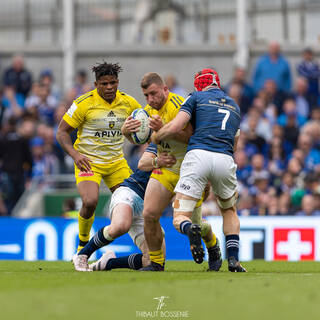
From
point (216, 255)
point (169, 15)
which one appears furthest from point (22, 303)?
point (169, 15)

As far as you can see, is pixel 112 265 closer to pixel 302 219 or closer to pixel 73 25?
pixel 302 219

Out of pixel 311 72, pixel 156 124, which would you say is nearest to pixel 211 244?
pixel 156 124

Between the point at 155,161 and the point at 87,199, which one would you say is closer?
the point at 155,161

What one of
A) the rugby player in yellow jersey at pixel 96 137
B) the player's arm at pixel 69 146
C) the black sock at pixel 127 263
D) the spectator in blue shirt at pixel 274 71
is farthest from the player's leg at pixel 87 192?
the spectator in blue shirt at pixel 274 71

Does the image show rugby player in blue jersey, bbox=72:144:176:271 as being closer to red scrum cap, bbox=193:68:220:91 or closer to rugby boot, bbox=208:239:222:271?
rugby boot, bbox=208:239:222:271

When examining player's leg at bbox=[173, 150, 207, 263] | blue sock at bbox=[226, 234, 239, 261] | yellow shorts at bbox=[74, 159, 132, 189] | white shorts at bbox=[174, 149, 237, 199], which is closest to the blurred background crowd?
yellow shorts at bbox=[74, 159, 132, 189]

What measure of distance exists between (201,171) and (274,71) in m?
11.2

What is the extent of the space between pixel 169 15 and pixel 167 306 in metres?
16.1

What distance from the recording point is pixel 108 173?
11.2 metres

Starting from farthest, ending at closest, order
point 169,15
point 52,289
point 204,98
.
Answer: point 169,15 < point 204,98 < point 52,289

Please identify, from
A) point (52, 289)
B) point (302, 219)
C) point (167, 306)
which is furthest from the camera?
point (302, 219)

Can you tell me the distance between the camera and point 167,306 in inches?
258

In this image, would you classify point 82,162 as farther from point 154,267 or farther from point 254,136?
point 254,136

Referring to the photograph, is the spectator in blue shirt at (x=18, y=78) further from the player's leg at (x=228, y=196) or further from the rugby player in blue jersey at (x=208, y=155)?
the player's leg at (x=228, y=196)
